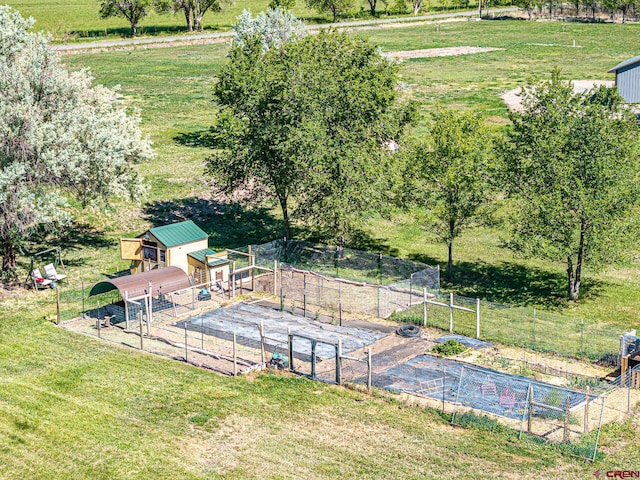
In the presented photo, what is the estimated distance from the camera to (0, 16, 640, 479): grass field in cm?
2988

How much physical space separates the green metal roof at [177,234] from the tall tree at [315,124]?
5617mm

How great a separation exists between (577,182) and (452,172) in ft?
23.4

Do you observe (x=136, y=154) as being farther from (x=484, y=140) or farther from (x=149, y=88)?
(x=149, y=88)

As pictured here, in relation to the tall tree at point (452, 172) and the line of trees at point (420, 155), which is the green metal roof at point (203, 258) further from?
the tall tree at point (452, 172)

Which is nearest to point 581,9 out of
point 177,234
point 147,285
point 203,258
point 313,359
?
point 177,234

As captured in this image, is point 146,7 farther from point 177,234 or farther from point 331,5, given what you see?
point 177,234

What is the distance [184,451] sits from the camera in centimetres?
3092

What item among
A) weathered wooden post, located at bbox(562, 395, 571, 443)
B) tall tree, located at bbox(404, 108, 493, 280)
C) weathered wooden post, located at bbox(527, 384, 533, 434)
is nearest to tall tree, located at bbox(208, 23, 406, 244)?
tall tree, located at bbox(404, 108, 493, 280)

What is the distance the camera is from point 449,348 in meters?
39.1

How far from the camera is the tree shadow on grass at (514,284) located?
47.3 m

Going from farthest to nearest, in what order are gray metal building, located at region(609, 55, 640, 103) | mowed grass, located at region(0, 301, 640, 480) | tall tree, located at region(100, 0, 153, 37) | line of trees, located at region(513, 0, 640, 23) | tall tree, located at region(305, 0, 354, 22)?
tall tree, located at region(305, 0, 354, 22)
line of trees, located at region(513, 0, 640, 23)
tall tree, located at region(100, 0, 153, 37)
gray metal building, located at region(609, 55, 640, 103)
mowed grass, located at region(0, 301, 640, 480)

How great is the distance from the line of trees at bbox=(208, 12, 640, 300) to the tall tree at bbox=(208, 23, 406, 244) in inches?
3.3

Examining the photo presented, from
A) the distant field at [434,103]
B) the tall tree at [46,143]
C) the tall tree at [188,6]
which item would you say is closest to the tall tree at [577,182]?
the distant field at [434,103]

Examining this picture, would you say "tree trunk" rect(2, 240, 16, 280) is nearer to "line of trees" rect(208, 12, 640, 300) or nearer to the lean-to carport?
the lean-to carport
